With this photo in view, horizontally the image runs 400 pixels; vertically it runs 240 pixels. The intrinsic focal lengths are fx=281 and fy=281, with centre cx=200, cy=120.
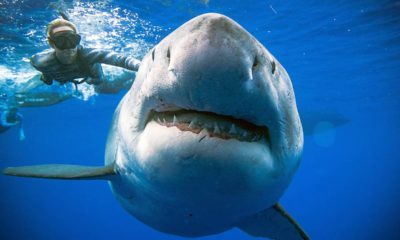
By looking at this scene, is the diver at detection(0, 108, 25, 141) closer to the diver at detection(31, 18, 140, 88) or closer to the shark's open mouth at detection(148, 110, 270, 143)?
the diver at detection(31, 18, 140, 88)

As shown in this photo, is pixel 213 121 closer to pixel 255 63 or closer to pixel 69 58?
pixel 255 63

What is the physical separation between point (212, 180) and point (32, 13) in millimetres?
11587

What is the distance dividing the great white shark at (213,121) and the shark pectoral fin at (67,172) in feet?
3.43

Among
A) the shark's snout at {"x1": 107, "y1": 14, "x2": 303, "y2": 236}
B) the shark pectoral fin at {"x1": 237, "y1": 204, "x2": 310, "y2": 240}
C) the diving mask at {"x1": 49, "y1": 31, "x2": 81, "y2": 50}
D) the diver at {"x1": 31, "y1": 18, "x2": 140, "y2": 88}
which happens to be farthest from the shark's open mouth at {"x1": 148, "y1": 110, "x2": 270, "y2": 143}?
the diving mask at {"x1": 49, "y1": 31, "x2": 81, "y2": 50}

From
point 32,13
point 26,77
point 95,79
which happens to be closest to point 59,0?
point 32,13

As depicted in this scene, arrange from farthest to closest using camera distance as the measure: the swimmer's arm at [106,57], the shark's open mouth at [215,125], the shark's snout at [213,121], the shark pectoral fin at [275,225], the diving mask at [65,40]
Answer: the swimmer's arm at [106,57], the diving mask at [65,40], the shark pectoral fin at [275,225], the shark's open mouth at [215,125], the shark's snout at [213,121]

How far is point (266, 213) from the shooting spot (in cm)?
352

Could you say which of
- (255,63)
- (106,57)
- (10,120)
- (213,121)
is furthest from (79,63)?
(10,120)

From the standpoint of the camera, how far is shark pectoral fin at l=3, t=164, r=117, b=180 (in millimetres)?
3162

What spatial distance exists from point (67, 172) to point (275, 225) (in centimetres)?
276

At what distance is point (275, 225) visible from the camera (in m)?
3.80

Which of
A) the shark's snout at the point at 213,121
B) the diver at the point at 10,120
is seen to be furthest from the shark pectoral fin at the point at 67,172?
the diver at the point at 10,120

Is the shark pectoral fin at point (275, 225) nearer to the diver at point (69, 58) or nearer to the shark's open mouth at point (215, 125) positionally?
the shark's open mouth at point (215, 125)

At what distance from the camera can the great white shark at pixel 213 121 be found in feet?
4.72
